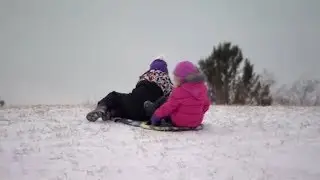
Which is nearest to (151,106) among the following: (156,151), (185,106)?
(185,106)

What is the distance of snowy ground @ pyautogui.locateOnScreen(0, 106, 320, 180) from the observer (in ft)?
9.34

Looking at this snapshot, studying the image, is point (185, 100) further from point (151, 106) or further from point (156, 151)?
point (156, 151)

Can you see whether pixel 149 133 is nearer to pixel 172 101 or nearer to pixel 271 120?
pixel 172 101

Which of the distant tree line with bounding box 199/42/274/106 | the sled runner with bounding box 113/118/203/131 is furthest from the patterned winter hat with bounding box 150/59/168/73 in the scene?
the distant tree line with bounding box 199/42/274/106

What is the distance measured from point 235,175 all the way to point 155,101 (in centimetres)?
208

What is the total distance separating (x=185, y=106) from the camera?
439 centimetres

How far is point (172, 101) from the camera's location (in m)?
4.36

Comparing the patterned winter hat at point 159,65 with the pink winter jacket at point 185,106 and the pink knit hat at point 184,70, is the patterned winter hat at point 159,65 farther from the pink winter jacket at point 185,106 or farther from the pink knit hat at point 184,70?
the pink winter jacket at point 185,106

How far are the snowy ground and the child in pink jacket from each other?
0.66 ft

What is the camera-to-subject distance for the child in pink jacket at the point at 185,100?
4375 millimetres

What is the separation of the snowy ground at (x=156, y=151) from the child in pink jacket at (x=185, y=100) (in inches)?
7.9

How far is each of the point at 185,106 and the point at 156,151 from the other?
1055 millimetres

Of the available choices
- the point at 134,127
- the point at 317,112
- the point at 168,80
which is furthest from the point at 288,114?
the point at 134,127

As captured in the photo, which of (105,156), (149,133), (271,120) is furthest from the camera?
(271,120)
